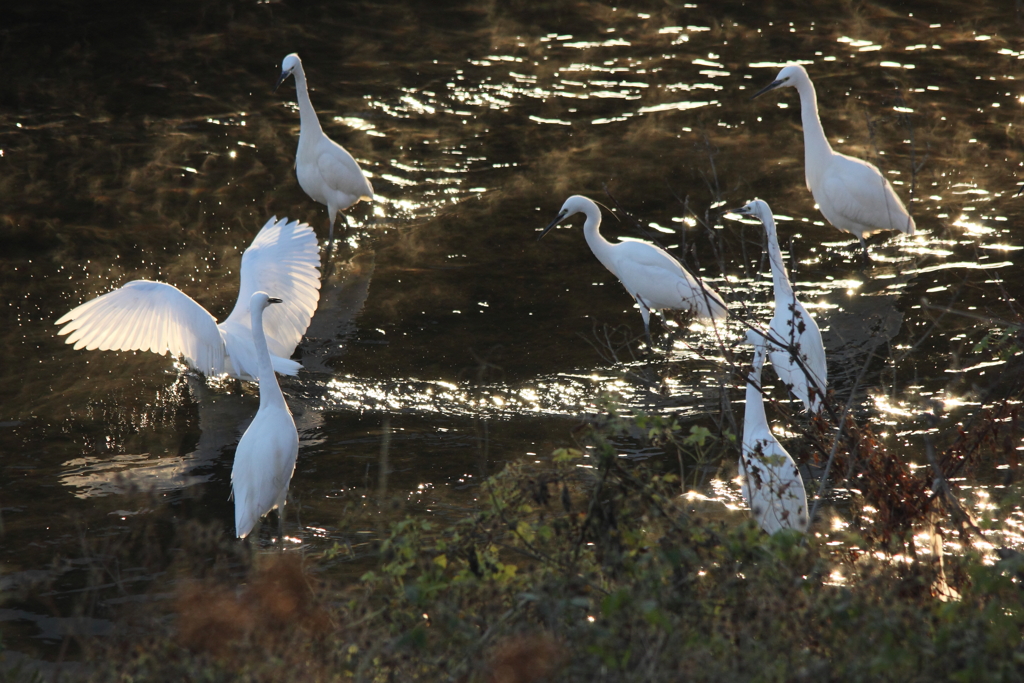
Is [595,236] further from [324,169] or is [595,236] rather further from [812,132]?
[324,169]

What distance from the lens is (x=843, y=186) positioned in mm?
6887

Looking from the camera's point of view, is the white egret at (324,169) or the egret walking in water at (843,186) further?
the white egret at (324,169)

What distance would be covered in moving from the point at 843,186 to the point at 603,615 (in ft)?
16.7

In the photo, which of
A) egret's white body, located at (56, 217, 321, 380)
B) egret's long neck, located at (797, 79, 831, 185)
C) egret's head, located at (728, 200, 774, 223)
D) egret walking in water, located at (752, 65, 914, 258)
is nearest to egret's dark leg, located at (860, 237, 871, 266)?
egret walking in water, located at (752, 65, 914, 258)

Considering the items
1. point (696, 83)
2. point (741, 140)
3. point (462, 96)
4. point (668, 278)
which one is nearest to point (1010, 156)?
point (741, 140)

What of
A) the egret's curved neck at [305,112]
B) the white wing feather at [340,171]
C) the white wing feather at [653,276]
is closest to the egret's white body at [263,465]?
the white wing feather at [653,276]

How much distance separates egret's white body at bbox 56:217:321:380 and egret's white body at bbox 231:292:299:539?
1.06 meters

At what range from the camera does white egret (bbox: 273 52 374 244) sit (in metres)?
7.65

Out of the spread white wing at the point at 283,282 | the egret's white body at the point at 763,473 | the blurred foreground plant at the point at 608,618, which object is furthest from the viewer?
the spread white wing at the point at 283,282

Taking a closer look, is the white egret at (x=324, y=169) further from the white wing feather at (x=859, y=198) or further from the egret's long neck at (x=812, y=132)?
the white wing feather at (x=859, y=198)

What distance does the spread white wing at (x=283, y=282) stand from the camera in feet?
19.9

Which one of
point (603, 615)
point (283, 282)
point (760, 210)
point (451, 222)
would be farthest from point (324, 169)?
point (603, 615)

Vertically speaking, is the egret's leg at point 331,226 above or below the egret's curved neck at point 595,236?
below

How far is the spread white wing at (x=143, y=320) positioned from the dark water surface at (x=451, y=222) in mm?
505
